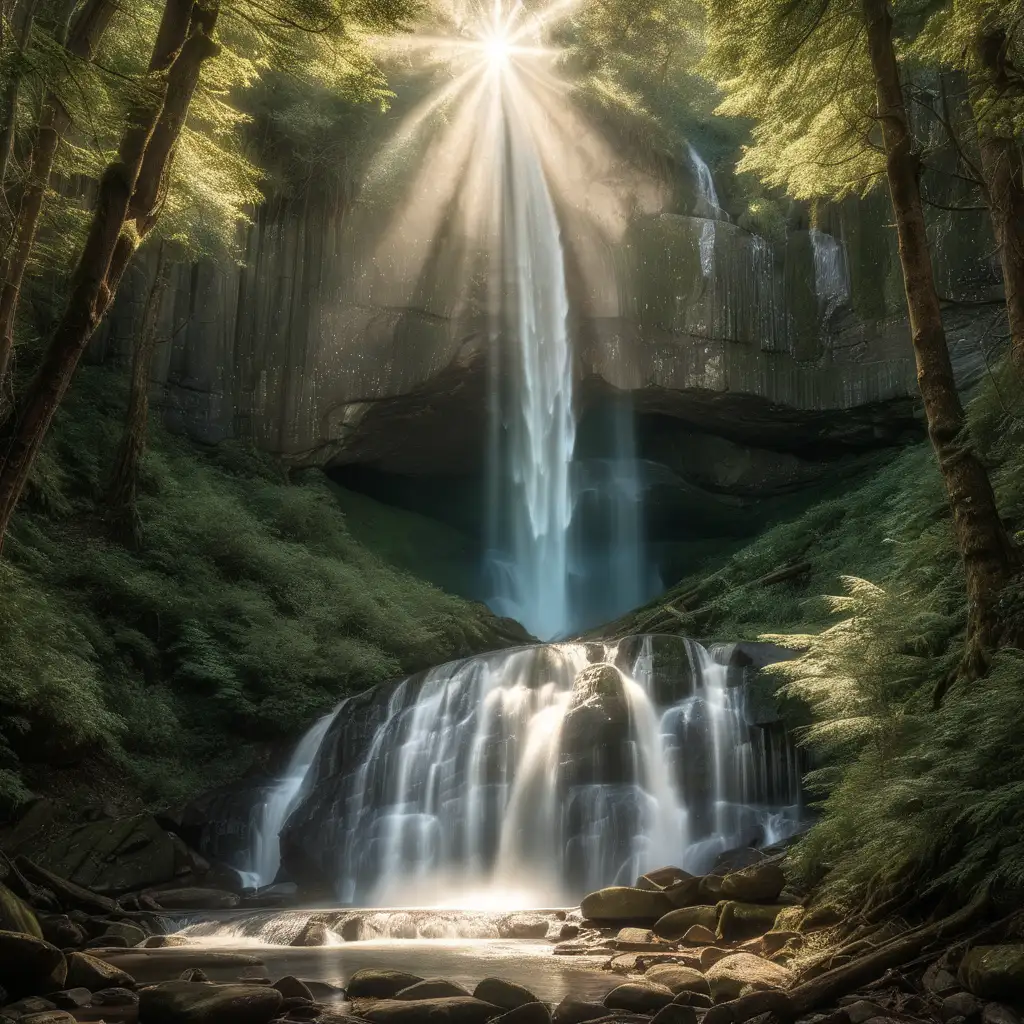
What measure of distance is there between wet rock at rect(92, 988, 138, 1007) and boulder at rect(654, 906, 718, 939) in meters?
4.34

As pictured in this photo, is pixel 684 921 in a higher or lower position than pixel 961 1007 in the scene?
lower

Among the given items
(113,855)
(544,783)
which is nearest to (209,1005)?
(113,855)

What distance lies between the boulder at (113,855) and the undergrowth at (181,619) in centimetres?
116

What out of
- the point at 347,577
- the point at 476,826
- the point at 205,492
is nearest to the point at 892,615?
the point at 476,826

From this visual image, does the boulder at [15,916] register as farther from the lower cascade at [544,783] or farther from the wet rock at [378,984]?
the lower cascade at [544,783]

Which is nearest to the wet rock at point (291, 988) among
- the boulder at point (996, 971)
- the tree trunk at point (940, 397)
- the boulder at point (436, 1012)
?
the boulder at point (436, 1012)

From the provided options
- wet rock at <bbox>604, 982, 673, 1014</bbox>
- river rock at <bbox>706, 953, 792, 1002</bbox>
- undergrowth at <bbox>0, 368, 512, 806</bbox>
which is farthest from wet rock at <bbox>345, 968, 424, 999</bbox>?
undergrowth at <bbox>0, 368, 512, 806</bbox>

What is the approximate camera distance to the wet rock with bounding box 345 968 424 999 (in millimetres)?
6152

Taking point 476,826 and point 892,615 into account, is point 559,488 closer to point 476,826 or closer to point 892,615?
point 476,826

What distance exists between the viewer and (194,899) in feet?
38.8

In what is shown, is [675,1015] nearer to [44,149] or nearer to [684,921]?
[684,921]

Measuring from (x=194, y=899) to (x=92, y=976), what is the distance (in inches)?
237

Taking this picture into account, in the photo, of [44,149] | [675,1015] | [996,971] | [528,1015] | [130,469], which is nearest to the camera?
[996,971]

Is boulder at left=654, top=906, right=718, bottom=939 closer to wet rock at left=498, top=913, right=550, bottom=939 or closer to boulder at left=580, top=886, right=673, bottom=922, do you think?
boulder at left=580, top=886, right=673, bottom=922
